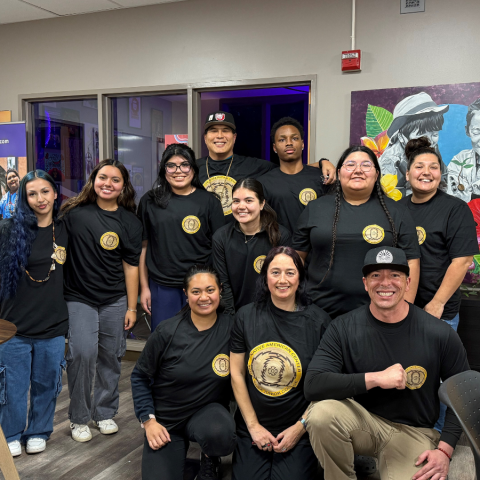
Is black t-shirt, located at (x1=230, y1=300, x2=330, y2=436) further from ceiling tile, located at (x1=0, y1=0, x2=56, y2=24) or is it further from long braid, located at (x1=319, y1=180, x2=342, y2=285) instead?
ceiling tile, located at (x1=0, y1=0, x2=56, y2=24)

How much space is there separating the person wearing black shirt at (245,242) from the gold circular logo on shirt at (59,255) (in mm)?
781

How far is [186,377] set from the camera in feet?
7.47

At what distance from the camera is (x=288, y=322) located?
2.22 m

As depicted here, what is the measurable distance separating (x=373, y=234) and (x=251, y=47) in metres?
2.02

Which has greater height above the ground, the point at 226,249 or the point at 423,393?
the point at 226,249

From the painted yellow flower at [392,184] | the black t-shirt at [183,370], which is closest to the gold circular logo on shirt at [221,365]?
the black t-shirt at [183,370]

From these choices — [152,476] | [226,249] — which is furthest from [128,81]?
[152,476]

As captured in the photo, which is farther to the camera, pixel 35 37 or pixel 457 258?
pixel 35 37

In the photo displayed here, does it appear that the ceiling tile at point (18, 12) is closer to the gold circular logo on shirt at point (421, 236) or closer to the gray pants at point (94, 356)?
the gray pants at point (94, 356)

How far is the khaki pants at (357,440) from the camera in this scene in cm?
196

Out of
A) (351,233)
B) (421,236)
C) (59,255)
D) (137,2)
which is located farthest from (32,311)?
(137,2)

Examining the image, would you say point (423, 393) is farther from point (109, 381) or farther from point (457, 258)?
point (109, 381)

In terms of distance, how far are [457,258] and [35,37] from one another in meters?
3.74

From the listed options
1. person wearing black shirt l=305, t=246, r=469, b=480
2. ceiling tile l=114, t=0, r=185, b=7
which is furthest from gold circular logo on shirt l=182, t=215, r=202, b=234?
ceiling tile l=114, t=0, r=185, b=7
